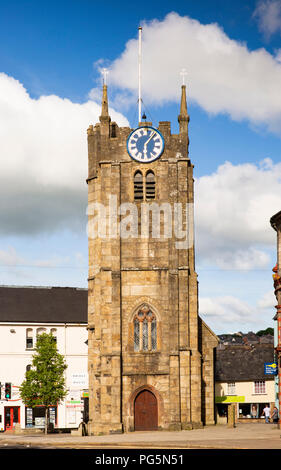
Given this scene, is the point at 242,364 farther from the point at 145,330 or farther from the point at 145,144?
the point at 145,144

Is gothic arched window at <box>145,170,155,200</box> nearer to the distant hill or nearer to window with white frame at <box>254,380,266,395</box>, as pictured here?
window with white frame at <box>254,380,266,395</box>

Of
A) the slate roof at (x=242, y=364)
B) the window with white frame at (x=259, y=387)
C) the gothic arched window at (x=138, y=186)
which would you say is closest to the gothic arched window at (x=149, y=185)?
the gothic arched window at (x=138, y=186)

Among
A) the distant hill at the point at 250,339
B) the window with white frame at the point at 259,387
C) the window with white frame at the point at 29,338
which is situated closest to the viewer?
the window with white frame at the point at 29,338

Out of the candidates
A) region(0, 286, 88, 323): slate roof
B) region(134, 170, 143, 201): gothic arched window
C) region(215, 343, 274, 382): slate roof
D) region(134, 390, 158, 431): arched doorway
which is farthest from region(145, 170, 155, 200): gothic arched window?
region(215, 343, 274, 382): slate roof

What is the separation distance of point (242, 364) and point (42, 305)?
74.6ft

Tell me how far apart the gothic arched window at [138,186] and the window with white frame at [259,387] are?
35689 mm

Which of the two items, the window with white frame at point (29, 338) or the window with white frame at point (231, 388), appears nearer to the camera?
the window with white frame at point (29, 338)

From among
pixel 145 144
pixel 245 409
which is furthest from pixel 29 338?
pixel 145 144

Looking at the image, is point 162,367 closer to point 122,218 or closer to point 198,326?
point 198,326

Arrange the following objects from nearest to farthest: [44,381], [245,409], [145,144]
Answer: [145,144], [44,381], [245,409]

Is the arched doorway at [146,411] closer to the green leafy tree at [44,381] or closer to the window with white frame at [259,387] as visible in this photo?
the green leafy tree at [44,381]

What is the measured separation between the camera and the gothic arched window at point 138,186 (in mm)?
53562

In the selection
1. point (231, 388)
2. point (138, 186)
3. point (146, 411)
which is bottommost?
point (146, 411)

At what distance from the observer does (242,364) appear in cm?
8325
